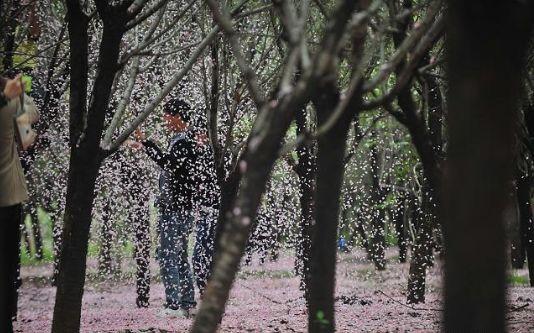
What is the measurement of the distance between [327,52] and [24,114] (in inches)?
136

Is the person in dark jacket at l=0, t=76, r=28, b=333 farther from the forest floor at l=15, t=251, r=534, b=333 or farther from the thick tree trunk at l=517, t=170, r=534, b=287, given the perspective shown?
the thick tree trunk at l=517, t=170, r=534, b=287

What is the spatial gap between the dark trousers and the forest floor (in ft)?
8.48

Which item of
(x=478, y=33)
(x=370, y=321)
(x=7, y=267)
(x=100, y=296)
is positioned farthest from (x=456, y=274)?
(x=100, y=296)

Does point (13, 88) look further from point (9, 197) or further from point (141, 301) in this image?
point (141, 301)

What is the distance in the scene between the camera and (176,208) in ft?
31.1

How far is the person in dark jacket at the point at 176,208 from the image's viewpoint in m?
9.36

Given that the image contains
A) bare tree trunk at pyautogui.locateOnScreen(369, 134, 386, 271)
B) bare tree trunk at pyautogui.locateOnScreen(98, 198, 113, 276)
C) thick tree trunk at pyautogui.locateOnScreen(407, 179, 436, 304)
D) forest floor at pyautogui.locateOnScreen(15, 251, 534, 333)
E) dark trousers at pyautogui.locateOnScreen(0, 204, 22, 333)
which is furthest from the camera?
bare tree trunk at pyautogui.locateOnScreen(369, 134, 386, 271)

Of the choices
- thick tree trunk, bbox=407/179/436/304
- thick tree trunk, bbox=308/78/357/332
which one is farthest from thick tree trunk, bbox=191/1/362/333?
thick tree trunk, bbox=407/179/436/304

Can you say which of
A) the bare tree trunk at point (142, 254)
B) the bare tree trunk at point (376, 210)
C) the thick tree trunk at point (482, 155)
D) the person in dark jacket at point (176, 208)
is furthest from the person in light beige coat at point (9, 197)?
the bare tree trunk at point (376, 210)

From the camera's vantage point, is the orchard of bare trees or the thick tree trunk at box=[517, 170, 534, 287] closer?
the orchard of bare trees

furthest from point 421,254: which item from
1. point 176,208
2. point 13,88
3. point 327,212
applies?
point 13,88

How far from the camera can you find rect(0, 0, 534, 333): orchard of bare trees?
3.00 metres

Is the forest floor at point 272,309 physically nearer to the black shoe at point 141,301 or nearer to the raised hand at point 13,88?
the black shoe at point 141,301

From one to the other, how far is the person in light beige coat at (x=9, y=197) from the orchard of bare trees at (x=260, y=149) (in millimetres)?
14
